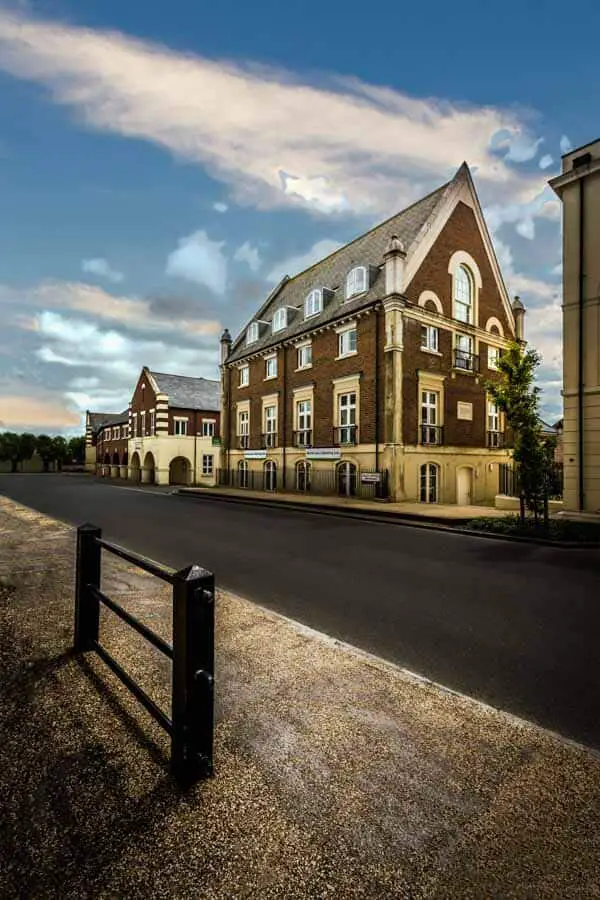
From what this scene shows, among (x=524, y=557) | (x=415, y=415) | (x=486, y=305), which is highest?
(x=486, y=305)

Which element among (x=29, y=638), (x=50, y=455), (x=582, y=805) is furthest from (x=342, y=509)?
(x=50, y=455)

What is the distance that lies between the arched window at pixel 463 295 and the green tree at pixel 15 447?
70.6m

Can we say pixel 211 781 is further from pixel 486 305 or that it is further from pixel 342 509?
pixel 486 305

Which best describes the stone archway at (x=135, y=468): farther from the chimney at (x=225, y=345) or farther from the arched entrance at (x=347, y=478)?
the arched entrance at (x=347, y=478)

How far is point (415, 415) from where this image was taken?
20.1m

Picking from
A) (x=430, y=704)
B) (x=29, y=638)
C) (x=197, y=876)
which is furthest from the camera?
(x=29, y=638)

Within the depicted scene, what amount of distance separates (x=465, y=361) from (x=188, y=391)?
28.8 m

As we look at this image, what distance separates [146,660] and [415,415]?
58.9 feet

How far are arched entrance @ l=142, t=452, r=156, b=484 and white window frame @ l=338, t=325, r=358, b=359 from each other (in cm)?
2511

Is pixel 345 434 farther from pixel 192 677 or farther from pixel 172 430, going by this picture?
pixel 172 430

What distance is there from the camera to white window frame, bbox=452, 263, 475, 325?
2252 cm

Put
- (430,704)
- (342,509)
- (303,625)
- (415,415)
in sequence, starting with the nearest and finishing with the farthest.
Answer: (430,704) < (303,625) < (342,509) < (415,415)

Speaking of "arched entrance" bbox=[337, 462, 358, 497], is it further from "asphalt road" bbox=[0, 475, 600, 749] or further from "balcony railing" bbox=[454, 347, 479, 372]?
"asphalt road" bbox=[0, 475, 600, 749]

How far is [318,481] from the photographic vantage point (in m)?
22.8
